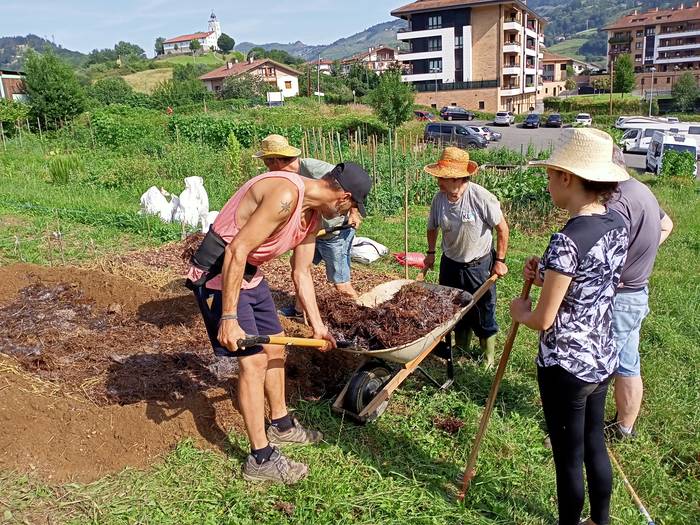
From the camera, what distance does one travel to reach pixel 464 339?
4758 mm

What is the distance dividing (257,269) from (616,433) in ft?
8.24

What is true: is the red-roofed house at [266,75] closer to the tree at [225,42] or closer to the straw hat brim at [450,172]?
the straw hat brim at [450,172]

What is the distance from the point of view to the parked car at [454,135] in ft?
85.6

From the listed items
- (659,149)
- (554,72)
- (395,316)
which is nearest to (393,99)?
(659,149)

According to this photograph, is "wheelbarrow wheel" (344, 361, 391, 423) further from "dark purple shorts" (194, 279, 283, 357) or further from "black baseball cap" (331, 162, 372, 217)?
"black baseball cap" (331, 162, 372, 217)

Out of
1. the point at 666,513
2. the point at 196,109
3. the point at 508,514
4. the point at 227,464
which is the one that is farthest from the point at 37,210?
the point at 196,109

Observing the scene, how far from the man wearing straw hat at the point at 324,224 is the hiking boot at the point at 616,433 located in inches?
88.5

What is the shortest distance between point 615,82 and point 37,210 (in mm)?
55967

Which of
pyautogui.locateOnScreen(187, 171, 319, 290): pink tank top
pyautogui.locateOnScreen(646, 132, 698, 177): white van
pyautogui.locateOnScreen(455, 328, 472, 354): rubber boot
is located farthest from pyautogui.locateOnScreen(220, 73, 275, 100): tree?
pyautogui.locateOnScreen(187, 171, 319, 290): pink tank top

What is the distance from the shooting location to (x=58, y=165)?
1299 centimetres

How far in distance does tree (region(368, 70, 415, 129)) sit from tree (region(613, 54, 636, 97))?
3374 cm

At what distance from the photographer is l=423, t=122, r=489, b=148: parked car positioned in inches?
1027

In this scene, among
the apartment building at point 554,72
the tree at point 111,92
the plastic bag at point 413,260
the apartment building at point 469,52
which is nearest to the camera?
the plastic bag at point 413,260

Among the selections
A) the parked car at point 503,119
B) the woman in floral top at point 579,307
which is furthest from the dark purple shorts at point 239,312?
the parked car at point 503,119
